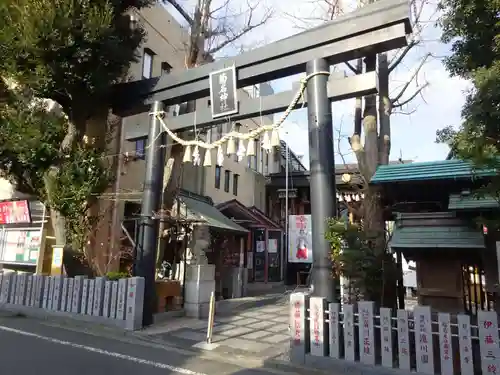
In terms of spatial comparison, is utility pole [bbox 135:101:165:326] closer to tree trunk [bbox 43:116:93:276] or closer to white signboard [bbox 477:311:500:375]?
tree trunk [bbox 43:116:93:276]

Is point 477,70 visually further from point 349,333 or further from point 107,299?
point 107,299

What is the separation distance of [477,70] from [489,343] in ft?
15.9

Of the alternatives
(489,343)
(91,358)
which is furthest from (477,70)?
(91,358)

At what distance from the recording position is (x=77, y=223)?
39.7ft

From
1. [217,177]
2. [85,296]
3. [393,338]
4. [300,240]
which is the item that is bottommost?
[393,338]

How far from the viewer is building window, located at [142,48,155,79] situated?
17.6m

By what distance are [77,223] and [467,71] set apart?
36.7ft

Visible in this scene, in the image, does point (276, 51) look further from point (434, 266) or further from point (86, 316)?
point (86, 316)

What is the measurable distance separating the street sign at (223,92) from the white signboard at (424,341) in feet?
19.7

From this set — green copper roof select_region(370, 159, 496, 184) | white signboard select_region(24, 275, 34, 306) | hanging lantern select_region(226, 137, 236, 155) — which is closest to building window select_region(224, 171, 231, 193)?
white signboard select_region(24, 275, 34, 306)

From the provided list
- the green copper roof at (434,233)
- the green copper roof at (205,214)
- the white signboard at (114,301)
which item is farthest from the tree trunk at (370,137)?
the white signboard at (114,301)

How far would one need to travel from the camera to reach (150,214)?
10.8 metres

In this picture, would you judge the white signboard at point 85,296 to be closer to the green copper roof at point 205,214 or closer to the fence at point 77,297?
the fence at point 77,297

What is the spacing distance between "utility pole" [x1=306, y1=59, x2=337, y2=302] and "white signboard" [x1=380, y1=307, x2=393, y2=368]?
1284mm
